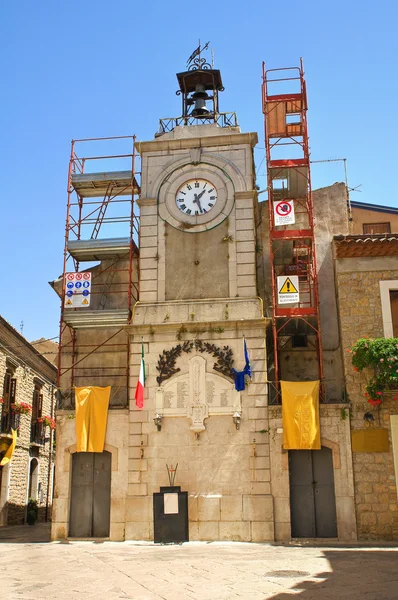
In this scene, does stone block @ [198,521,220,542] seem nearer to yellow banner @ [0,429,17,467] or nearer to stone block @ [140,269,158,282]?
stone block @ [140,269,158,282]

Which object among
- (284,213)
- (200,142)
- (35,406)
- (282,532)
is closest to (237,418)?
(282,532)

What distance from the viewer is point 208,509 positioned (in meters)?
19.1

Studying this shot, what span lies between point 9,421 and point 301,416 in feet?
44.1

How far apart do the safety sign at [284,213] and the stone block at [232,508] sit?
8.95 m

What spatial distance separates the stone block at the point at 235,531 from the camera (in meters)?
18.7

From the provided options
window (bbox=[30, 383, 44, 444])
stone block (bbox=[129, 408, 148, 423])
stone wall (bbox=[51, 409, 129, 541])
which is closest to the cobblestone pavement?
stone wall (bbox=[51, 409, 129, 541])

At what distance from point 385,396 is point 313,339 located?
12.4 ft

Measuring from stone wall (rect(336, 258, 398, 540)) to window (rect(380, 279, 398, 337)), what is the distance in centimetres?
14

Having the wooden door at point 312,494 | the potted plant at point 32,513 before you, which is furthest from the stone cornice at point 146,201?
the potted plant at point 32,513

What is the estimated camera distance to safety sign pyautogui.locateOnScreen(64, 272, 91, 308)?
73.2 feet

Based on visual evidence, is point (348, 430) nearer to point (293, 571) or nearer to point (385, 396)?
point (385, 396)

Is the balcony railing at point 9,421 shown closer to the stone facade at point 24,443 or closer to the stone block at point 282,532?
the stone facade at point 24,443

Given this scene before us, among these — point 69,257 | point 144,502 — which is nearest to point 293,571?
point 144,502

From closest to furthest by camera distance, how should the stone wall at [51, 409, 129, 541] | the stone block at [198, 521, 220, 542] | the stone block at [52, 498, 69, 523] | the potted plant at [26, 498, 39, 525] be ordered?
1. the stone block at [198, 521, 220, 542]
2. the stone wall at [51, 409, 129, 541]
3. the stone block at [52, 498, 69, 523]
4. the potted plant at [26, 498, 39, 525]
